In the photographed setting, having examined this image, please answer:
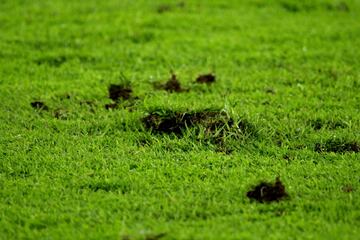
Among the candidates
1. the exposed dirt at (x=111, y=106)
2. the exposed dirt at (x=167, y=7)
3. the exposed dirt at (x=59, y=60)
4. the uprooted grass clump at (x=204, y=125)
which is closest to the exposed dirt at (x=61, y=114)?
the exposed dirt at (x=111, y=106)

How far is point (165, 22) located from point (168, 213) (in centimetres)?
477

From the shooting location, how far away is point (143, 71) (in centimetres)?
695

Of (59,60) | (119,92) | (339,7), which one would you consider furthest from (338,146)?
(339,7)

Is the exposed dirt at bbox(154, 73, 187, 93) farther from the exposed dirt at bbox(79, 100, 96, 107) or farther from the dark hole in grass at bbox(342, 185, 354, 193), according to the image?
the dark hole in grass at bbox(342, 185, 354, 193)

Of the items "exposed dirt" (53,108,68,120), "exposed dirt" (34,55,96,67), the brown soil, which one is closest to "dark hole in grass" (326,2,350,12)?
"exposed dirt" (34,55,96,67)

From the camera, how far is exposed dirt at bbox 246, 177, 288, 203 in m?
4.32

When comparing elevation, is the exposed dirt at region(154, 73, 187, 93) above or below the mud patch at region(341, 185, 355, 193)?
above

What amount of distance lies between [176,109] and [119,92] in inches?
37.0

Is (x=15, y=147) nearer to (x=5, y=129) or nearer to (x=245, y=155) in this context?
(x=5, y=129)

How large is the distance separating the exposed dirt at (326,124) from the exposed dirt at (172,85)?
146 cm

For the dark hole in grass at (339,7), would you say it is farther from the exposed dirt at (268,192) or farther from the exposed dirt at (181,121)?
the exposed dirt at (268,192)

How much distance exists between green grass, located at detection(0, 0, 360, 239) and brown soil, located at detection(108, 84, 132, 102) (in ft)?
0.33

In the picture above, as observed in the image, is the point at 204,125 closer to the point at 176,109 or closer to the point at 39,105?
the point at 176,109

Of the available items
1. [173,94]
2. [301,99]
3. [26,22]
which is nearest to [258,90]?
[301,99]
